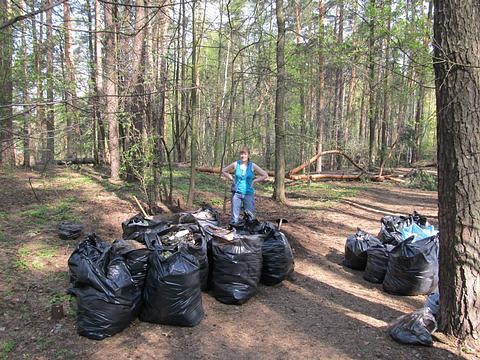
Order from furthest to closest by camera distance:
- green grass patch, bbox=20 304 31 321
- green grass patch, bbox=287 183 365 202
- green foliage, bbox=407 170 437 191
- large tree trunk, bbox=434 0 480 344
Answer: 1. green foliage, bbox=407 170 437 191
2. green grass patch, bbox=287 183 365 202
3. green grass patch, bbox=20 304 31 321
4. large tree trunk, bbox=434 0 480 344

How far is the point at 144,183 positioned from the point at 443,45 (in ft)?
16.5

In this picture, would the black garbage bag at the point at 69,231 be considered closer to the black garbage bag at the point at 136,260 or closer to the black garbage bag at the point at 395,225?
the black garbage bag at the point at 136,260

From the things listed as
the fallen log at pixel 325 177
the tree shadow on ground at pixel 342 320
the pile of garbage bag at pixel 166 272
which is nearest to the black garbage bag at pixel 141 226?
the pile of garbage bag at pixel 166 272

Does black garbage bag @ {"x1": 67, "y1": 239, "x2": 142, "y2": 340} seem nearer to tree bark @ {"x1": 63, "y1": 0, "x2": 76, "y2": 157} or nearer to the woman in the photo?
tree bark @ {"x1": 63, "y1": 0, "x2": 76, "y2": 157}

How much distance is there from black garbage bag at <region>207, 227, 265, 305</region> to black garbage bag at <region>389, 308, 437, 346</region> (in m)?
1.47

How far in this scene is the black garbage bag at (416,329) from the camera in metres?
2.96

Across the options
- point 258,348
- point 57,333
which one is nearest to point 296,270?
point 258,348

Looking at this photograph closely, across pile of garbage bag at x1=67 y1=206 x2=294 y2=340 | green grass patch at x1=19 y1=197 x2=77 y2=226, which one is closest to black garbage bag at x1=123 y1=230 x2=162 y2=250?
pile of garbage bag at x1=67 y1=206 x2=294 y2=340

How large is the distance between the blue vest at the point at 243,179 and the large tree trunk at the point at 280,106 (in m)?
2.96

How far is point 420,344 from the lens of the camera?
2.96 metres

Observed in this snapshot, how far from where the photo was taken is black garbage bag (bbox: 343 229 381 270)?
491 centimetres

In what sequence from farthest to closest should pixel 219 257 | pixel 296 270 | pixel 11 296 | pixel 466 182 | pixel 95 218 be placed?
1. pixel 95 218
2. pixel 296 270
3. pixel 219 257
4. pixel 11 296
5. pixel 466 182

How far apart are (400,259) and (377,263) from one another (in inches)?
19.9

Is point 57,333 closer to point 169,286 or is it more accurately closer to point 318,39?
point 169,286
